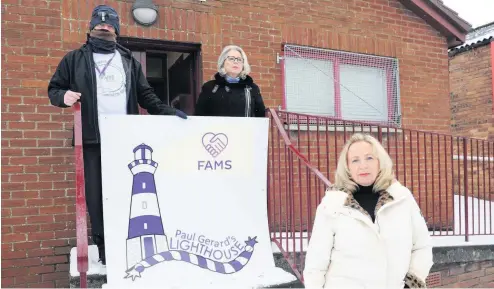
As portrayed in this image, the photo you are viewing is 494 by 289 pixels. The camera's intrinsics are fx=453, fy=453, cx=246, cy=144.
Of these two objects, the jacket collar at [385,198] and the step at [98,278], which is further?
the step at [98,278]

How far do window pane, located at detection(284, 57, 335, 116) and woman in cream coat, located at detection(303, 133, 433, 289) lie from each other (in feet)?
11.3

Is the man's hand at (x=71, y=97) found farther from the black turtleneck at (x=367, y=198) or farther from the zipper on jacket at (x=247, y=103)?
the black turtleneck at (x=367, y=198)

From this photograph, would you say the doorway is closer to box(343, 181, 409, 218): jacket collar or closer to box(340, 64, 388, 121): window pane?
box(340, 64, 388, 121): window pane

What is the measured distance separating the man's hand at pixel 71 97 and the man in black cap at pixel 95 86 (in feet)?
0.45

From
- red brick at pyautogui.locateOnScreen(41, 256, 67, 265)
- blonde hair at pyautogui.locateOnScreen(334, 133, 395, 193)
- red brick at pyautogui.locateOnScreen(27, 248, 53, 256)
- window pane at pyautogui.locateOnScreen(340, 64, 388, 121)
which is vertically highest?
window pane at pyautogui.locateOnScreen(340, 64, 388, 121)

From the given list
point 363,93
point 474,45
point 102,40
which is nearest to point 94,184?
point 102,40

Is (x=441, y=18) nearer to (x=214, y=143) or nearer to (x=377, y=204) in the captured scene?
(x=214, y=143)

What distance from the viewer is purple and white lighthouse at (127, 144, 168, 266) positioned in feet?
10.0

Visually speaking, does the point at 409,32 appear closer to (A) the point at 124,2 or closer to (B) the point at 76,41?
(A) the point at 124,2

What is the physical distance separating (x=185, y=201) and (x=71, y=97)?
1055mm

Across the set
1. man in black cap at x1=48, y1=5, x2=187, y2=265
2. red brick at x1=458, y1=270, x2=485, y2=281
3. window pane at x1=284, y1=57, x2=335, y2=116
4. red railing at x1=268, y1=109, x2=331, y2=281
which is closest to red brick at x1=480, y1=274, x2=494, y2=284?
red brick at x1=458, y1=270, x2=485, y2=281

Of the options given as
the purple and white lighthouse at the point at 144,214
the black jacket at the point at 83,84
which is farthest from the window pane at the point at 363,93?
the black jacket at the point at 83,84

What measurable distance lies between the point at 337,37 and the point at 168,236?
12.6 ft

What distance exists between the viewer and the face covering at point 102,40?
3.19 metres
